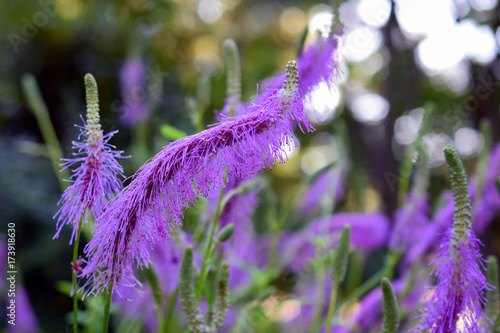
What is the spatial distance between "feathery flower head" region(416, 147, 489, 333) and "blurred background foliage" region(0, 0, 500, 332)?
557 millimetres

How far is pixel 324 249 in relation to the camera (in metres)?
0.81

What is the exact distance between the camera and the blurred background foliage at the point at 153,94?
1.26 meters

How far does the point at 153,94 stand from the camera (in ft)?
3.27

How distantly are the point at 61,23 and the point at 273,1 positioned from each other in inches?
48.9

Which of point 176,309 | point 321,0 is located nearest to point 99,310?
point 176,309

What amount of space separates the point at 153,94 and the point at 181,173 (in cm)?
64

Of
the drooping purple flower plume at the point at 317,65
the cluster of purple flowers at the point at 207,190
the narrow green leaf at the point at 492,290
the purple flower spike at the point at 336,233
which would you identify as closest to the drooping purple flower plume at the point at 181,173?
the cluster of purple flowers at the point at 207,190

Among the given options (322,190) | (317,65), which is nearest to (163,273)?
(317,65)

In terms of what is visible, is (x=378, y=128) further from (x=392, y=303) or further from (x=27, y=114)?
(x=392, y=303)

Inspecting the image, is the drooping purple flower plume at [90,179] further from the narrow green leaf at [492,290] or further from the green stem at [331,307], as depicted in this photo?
the narrow green leaf at [492,290]

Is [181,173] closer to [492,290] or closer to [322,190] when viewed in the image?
[492,290]

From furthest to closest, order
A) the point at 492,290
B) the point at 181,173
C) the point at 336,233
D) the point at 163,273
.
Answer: the point at 336,233, the point at 163,273, the point at 492,290, the point at 181,173

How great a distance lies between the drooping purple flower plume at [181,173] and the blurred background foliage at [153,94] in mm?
517

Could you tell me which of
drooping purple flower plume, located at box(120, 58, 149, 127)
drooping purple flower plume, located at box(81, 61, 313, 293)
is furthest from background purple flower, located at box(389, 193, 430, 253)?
drooping purple flower plume, located at box(120, 58, 149, 127)
